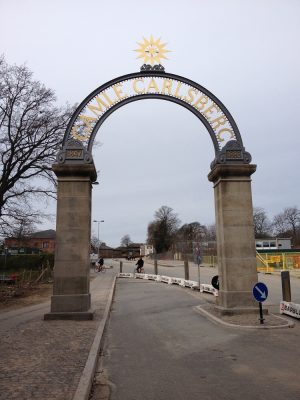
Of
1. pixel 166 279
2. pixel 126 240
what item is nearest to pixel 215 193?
pixel 166 279

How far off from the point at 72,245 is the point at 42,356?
5377 millimetres

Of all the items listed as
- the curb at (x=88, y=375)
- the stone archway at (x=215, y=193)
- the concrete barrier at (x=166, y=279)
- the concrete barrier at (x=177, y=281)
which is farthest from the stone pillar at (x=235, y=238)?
the concrete barrier at (x=166, y=279)

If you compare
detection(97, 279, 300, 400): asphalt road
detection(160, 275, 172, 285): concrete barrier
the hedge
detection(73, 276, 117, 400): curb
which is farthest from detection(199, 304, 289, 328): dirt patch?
the hedge

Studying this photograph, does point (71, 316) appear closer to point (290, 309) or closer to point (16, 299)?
point (290, 309)

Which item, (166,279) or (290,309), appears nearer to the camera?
(290,309)

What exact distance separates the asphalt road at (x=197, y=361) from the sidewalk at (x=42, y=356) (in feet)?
1.65

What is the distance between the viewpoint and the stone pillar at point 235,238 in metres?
12.5

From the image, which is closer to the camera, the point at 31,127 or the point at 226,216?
the point at 226,216

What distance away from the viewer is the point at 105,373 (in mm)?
6656

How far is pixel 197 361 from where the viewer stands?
730cm

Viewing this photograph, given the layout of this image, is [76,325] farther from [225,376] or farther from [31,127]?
[31,127]

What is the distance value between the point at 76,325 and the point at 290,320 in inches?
238

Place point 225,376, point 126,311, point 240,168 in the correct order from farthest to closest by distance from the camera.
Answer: point 126,311, point 240,168, point 225,376

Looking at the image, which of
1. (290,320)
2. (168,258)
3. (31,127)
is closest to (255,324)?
(290,320)
